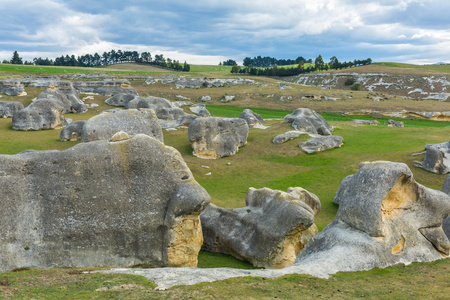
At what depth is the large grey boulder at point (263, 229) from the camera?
19.7 meters

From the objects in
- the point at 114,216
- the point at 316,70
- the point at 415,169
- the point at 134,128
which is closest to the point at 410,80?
the point at 316,70

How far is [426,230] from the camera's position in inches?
695

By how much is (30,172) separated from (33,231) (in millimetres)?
2694

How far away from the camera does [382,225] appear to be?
16422 millimetres

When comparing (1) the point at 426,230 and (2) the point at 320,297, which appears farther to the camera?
(1) the point at 426,230

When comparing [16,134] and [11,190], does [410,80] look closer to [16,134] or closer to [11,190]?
[16,134]

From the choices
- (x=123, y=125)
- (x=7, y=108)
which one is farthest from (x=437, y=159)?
(x=7, y=108)

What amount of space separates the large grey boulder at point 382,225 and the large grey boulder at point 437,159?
19402 mm

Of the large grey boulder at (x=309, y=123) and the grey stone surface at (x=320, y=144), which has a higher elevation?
the large grey boulder at (x=309, y=123)

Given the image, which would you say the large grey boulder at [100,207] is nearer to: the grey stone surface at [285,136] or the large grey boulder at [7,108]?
the grey stone surface at [285,136]

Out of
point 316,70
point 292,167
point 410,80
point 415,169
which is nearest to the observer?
point 415,169

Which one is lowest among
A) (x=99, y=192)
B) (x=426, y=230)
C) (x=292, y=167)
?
(x=292, y=167)

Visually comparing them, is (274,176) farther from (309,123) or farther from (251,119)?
(251,119)

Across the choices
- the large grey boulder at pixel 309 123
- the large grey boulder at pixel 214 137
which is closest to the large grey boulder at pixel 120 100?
the large grey boulder at pixel 214 137
